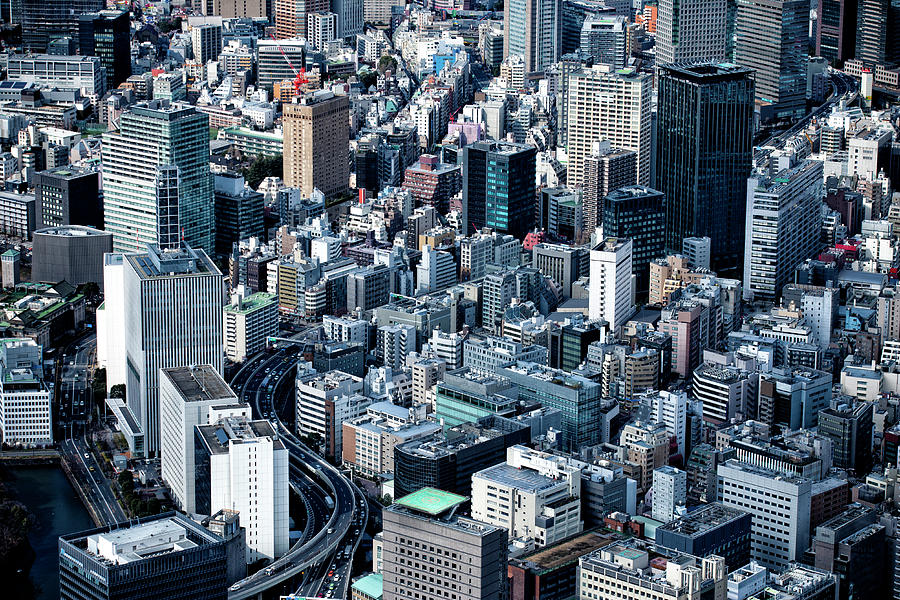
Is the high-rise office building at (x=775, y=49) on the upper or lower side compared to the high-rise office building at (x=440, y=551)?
upper

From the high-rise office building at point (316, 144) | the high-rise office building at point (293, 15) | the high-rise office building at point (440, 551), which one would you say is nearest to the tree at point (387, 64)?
the high-rise office building at point (293, 15)

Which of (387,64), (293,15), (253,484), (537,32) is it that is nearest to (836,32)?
(537,32)

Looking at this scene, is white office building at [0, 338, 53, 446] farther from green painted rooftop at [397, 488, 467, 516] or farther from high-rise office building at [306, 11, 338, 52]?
high-rise office building at [306, 11, 338, 52]

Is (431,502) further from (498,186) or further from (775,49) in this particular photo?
(775,49)

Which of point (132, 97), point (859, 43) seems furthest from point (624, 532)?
point (859, 43)

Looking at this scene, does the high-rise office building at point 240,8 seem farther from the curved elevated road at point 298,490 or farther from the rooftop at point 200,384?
the rooftop at point 200,384

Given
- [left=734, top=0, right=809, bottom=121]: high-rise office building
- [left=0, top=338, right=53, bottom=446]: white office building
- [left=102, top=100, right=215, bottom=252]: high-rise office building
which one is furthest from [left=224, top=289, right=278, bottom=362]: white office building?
[left=734, top=0, right=809, bottom=121]: high-rise office building

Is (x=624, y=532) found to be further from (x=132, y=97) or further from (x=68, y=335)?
(x=132, y=97)
